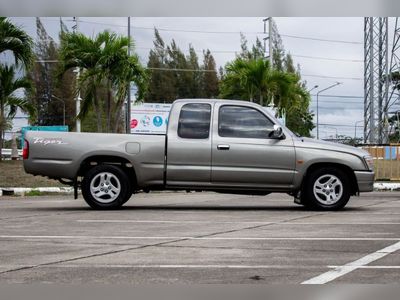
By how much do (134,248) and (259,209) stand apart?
5524mm

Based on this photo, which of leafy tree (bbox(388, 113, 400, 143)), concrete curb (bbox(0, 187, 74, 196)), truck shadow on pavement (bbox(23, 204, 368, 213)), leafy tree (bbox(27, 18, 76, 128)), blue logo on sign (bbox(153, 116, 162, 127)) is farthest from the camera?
leafy tree (bbox(388, 113, 400, 143))

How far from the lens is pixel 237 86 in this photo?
96.8 feet

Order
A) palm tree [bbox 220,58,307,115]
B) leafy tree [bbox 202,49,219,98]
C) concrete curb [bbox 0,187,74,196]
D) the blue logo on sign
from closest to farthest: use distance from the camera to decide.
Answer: concrete curb [bbox 0,187,74,196] → palm tree [bbox 220,58,307,115] → the blue logo on sign → leafy tree [bbox 202,49,219,98]

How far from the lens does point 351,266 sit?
21.9ft

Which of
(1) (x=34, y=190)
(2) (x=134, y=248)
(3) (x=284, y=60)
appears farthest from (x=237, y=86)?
(3) (x=284, y=60)

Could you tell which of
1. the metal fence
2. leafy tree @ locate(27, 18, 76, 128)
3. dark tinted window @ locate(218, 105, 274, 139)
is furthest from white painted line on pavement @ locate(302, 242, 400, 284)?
leafy tree @ locate(27, 18, 76, 128)

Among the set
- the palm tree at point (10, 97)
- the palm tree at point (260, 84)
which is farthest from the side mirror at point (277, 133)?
the palm tree at point (260, 84)

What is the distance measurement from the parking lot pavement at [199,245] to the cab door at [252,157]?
21.0 inches

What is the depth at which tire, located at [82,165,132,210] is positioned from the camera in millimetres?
12375

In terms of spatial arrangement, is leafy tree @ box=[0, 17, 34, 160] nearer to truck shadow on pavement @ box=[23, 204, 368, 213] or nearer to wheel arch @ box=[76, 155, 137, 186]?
truck shadow on pavement @ box=[23, 204, 368, 213]

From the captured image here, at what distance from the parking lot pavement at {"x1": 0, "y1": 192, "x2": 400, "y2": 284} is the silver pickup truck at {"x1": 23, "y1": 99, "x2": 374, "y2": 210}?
1.38 feet

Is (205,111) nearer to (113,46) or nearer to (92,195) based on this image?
(92,195)

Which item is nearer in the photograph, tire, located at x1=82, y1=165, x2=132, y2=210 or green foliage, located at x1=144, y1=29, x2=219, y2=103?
tire, located at x1=82, y1=165, x2=132, y2=210

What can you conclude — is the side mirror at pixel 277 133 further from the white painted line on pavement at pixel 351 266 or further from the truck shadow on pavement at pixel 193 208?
the white painted line on pavement at pixel 351 266
